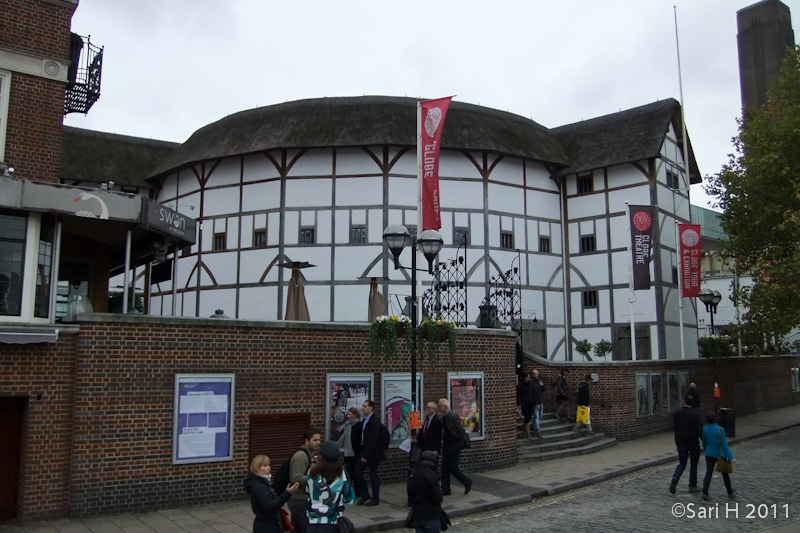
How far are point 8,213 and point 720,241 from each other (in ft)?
73.1

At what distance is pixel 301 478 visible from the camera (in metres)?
7.18

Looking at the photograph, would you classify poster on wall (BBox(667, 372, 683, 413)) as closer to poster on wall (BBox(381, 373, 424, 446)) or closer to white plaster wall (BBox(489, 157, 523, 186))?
white plaster wall (BBox(489, 157, 523, 186))

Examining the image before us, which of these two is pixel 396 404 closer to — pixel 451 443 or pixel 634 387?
pixel 451 443

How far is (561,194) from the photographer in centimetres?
3088

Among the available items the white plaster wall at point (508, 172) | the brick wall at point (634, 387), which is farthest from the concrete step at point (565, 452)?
the white plaster wall at point (508, 172)

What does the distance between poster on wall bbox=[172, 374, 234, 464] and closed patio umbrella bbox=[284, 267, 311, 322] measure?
4.72 m

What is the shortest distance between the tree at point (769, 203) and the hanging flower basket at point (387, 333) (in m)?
12.0

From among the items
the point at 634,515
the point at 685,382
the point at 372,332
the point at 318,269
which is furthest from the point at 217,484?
the point at 685,382

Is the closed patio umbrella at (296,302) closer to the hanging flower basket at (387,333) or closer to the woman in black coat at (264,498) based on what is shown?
the hanging flower basket at (387,333)

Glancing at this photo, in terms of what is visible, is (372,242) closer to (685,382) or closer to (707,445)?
(685,382)

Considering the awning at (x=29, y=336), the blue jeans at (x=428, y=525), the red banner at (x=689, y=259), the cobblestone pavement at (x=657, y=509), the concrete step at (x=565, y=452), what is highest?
the red banner at (x=689, y=259)

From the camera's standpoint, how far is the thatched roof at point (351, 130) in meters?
27.0

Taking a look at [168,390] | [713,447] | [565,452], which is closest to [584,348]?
[565,452]

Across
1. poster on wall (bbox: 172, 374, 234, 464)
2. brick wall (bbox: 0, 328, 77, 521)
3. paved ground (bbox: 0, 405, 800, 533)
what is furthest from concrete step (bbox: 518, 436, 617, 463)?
brick wall (bbox: 0, 328, 77, 521)
